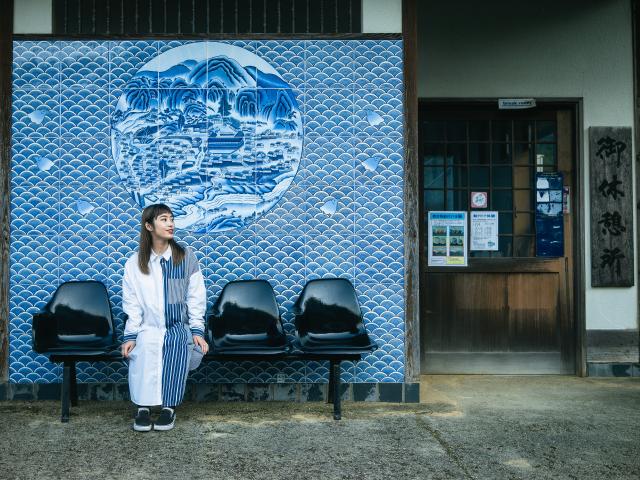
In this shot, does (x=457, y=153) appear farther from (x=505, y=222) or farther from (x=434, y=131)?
(x=505, y=222)

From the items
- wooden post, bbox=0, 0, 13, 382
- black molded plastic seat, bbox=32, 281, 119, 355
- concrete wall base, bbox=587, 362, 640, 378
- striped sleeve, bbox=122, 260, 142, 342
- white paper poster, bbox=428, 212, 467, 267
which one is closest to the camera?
striped sleeve, bbox=122, 260, 142, 342

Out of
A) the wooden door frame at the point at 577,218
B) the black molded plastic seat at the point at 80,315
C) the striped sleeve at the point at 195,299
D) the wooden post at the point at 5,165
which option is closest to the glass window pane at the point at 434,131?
the wooden door frame at the point at 577,218

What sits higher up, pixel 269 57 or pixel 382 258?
pixel 269 57

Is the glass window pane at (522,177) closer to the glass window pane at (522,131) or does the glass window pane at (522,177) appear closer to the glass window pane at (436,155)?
the glass window pane at (522,131)

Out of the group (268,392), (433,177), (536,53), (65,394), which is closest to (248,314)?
(268,392)

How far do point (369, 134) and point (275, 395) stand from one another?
Answer: 2.05 meters

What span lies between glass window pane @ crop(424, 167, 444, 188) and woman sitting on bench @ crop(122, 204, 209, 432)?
2543mm

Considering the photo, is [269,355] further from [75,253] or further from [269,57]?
[269,57]

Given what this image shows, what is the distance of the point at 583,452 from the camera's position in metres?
3.64

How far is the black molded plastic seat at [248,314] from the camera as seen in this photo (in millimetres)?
4680

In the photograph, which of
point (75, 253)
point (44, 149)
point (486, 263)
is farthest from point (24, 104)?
point (486, 263)

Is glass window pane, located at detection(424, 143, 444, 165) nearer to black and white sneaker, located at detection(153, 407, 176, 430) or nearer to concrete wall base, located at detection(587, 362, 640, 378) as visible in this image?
concrete wall base, located at detection(587, 362, 640, 378)

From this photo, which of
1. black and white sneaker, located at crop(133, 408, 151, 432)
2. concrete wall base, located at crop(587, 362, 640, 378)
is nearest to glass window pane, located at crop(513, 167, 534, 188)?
A: concrete wall base, located at crop(587, 362, 640, 378)

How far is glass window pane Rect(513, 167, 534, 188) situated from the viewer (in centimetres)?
605
